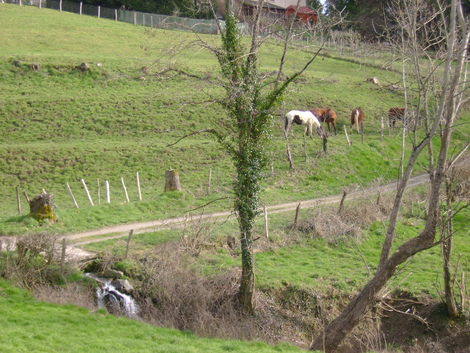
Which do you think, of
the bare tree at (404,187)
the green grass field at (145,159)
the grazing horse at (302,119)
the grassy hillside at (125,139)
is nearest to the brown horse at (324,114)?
the grassy hillside at (125,139)

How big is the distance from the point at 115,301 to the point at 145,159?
17161 millimetres

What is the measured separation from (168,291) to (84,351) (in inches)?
212

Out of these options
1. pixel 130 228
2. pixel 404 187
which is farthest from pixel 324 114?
→ pixel 404 187

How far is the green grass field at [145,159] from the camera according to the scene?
15237 mm

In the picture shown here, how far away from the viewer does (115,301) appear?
55.9ft

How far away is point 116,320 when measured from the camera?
15.4 m

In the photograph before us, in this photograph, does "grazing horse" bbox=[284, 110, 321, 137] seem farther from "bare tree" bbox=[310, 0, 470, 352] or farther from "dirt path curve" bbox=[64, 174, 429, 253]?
"bare tree" bbox=[310, 0, 470, 352]

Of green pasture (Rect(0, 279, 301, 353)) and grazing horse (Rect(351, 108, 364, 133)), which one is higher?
grazing horse (Rect(351, 108, 364, 133))

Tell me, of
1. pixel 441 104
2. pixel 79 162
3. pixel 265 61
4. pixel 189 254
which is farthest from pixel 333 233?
pixel 265 61

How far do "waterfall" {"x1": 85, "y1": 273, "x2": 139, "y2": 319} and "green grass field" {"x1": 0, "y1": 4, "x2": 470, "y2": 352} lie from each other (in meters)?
1.06

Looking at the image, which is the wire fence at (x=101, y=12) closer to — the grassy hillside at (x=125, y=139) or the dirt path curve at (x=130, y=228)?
the grassy hillside at (x=125, y=139)

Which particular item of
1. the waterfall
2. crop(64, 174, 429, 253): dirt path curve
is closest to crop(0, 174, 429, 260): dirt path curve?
crop(64, 174, 429, 253): dirt path curve

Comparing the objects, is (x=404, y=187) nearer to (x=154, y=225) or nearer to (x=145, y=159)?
(x=154, y=225)

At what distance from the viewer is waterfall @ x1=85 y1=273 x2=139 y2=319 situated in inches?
666
